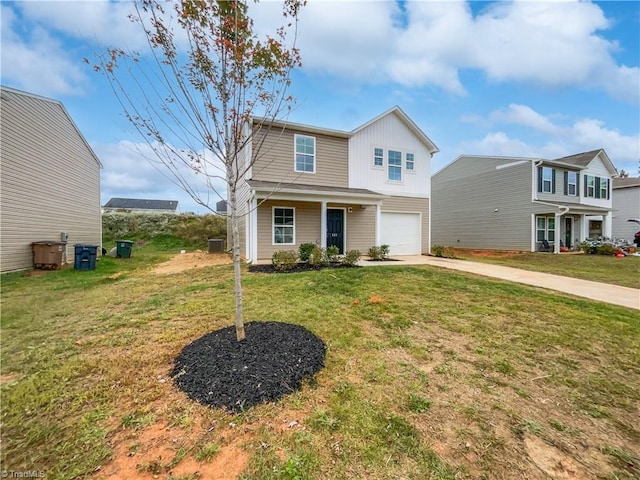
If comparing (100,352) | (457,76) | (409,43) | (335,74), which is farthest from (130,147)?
(457,76)

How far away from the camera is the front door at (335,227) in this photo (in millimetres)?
12570

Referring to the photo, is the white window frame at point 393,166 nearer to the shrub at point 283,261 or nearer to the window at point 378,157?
the window at point 378,157

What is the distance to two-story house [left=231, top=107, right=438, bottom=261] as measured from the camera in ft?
36.4

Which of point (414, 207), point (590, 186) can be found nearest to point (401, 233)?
point (414, 207)

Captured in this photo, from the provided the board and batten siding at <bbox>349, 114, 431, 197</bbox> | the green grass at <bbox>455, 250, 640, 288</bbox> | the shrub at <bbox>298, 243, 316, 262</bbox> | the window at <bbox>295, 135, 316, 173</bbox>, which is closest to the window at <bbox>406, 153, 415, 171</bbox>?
the board and batten siding at <bbox>349, 114, 431, 197</bbox>

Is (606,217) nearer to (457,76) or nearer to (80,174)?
(457,76)

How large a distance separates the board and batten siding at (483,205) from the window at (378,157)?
33.6 ft

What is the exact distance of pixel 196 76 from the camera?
309cm

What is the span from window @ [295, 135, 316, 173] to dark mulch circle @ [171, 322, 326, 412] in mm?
9421

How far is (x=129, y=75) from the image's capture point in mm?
3221

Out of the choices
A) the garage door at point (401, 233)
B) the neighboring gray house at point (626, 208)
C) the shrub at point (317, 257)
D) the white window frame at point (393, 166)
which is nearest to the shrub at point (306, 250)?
the shrub at point (317, 257)

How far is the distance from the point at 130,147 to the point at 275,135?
8.47m

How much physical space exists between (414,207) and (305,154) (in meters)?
6.57

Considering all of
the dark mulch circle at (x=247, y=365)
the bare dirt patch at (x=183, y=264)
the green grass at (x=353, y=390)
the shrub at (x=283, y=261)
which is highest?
the shrub at (x=283, y=261)
